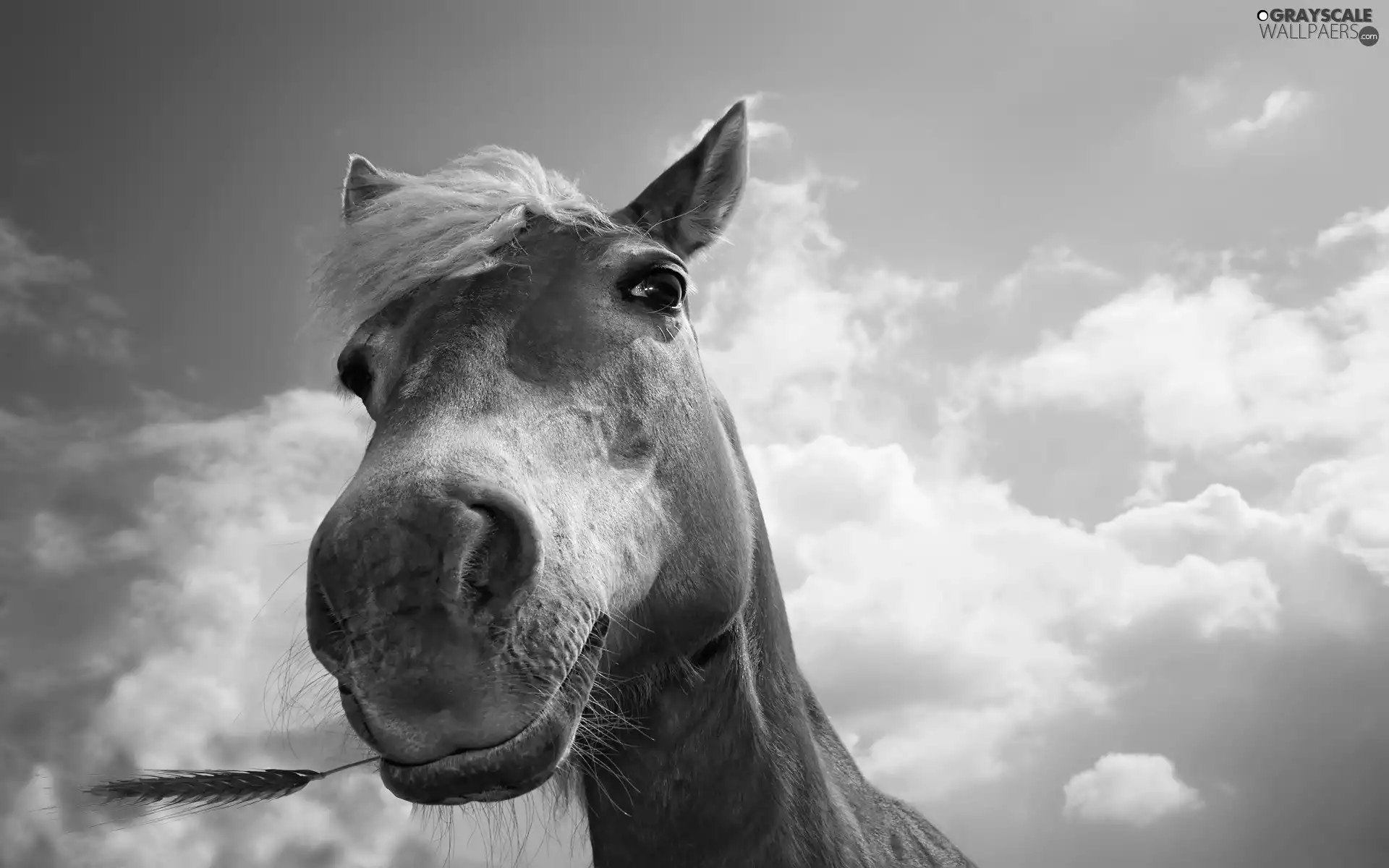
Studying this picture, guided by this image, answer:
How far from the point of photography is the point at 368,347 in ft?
9.48

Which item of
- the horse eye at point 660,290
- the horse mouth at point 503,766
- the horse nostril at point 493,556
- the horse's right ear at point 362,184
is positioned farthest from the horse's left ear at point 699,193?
the horse mouth at point 503,766

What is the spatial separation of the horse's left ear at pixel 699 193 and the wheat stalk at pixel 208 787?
7.95 feet

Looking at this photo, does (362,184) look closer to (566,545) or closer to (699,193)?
(699,193)

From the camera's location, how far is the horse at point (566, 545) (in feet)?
6.31

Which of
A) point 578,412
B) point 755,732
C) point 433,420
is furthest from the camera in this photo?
point 755,732

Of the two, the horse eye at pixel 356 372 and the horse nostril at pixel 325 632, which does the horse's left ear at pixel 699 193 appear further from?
the horse nostril at pixel 325 632

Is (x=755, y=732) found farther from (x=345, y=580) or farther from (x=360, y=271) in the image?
(x=360, y=271)

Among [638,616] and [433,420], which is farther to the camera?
[638,616]

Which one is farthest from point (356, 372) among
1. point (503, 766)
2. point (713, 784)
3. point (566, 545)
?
point (713, 784)

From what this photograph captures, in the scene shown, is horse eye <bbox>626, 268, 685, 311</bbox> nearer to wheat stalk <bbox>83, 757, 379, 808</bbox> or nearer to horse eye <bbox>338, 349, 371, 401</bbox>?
horse eye <bbox>338, 349, 371, 401</bbox>

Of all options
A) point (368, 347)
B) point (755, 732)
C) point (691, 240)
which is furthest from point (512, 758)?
point (691, 240)

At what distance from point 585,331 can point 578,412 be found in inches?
13.1

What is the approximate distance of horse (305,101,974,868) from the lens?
1923 millimetres

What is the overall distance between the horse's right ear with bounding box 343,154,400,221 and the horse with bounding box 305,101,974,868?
0.18 meters
